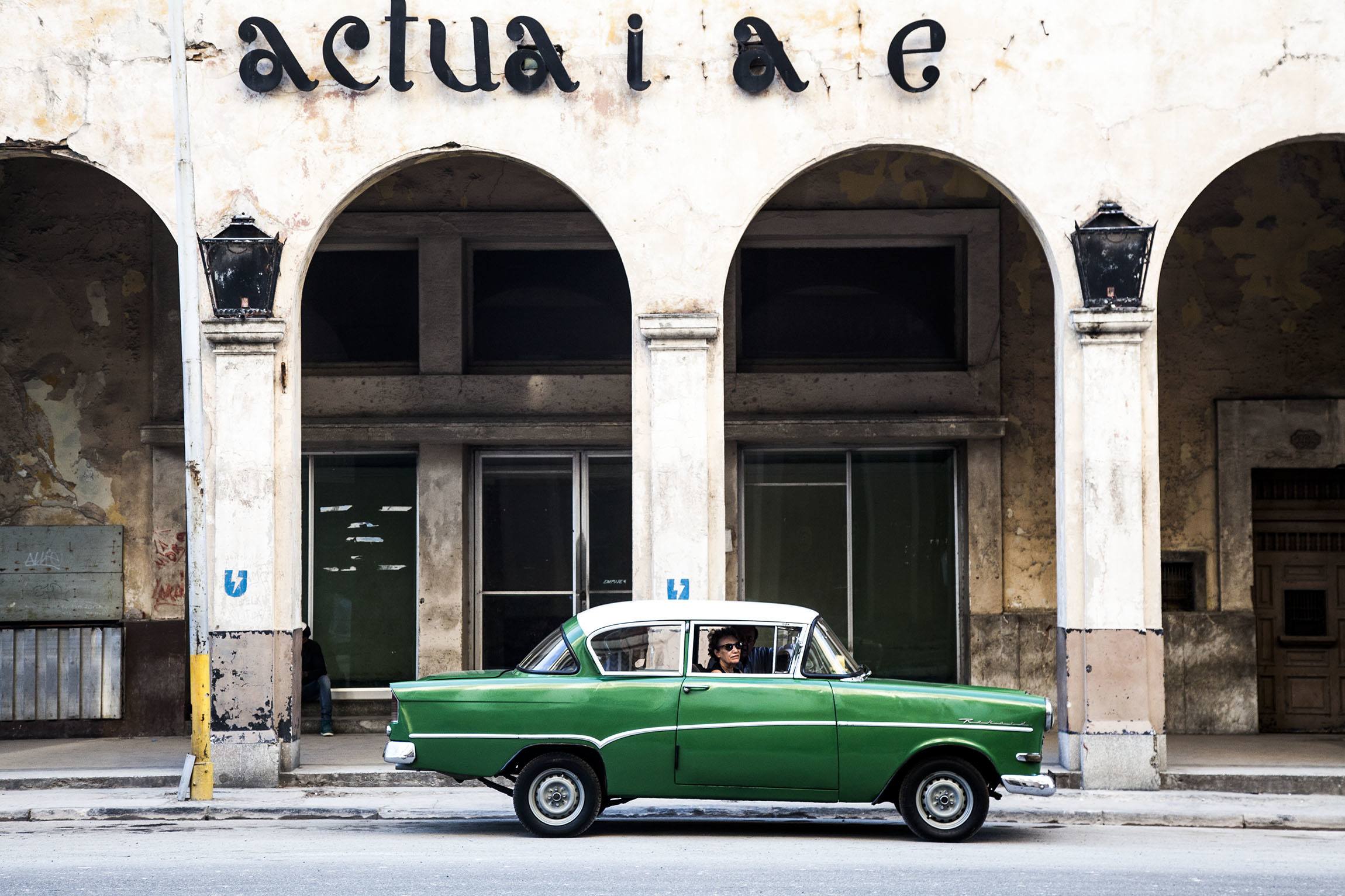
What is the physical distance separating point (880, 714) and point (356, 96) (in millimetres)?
7121

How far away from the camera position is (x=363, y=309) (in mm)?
17406

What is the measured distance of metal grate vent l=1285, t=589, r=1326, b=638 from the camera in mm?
17031

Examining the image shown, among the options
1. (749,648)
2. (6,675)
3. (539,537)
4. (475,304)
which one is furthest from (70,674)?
(749,648)

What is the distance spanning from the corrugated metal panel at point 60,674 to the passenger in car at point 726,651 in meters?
8.39

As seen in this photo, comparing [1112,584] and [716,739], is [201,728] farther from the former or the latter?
[1112,584]

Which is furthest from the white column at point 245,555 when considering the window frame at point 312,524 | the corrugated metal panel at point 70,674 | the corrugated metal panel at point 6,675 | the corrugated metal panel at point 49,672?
the corrugated metal panel at point 6,675

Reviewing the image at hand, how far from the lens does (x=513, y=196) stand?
677 inches

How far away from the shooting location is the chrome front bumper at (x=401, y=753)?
35.4ft

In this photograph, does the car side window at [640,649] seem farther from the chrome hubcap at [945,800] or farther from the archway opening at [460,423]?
the archway opening at [460,423]

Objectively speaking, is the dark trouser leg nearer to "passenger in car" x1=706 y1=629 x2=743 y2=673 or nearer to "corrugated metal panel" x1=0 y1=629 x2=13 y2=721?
"corrugated metal panel" x1=0 y1=629 x2=13 y2=721

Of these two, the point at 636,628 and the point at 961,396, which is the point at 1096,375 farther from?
the point at 636,628

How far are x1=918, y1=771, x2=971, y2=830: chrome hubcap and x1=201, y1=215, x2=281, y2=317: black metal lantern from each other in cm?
694

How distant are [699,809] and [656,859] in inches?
92.5

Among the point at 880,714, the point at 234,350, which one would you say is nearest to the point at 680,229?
the point at 234,350
